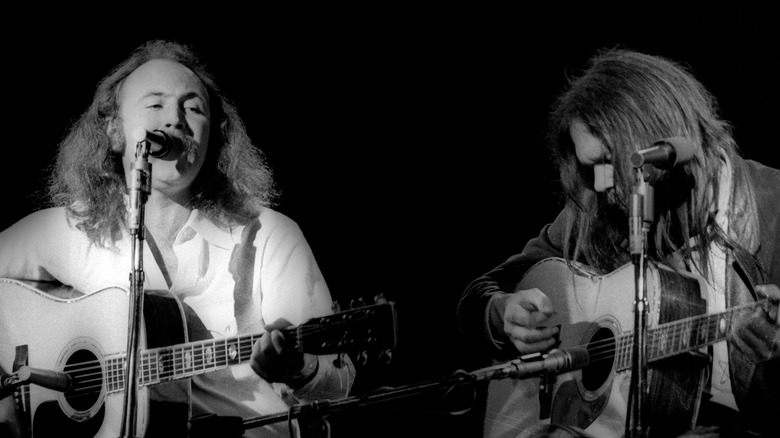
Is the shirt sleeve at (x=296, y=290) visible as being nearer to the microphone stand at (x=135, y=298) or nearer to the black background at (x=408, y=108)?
the black background at (x=408, y=108)

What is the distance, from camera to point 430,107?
397 cm

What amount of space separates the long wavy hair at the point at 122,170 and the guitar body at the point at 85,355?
368mm

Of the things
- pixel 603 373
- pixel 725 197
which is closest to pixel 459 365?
pixel 603 373

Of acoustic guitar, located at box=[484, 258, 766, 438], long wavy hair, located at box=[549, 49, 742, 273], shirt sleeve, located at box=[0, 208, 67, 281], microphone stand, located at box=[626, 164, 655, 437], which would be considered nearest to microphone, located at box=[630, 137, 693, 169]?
microphone stand, located at box=[626, 164, 655, 437]

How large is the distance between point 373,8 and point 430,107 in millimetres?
543

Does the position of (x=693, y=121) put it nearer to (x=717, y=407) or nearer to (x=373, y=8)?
(x=717, y=407)

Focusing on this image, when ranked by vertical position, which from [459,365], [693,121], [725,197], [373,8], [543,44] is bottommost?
[459,365]

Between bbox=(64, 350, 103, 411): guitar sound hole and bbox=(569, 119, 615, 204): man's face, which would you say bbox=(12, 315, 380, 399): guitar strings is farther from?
bbox=(569, 119, 615, 204): man's face

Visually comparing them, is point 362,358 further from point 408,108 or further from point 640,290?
point 408,108

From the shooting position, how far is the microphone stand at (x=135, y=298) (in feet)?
9.14

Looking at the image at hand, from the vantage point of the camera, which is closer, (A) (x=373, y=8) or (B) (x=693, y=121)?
(B) (x=693, y=121)

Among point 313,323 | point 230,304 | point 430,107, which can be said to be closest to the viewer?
point 313,323

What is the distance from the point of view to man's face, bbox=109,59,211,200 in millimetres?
3561

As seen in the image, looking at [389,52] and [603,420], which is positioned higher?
[389,52]
